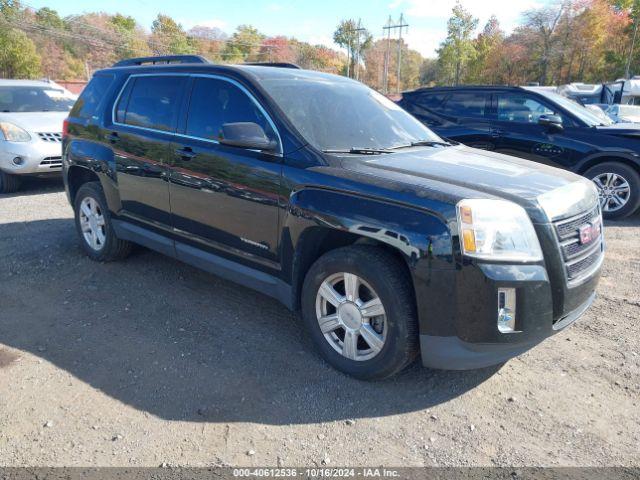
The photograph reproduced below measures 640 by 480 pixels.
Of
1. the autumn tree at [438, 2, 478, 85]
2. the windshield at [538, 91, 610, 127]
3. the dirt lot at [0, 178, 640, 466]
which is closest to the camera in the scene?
the dirt lot at [0, 178, 640, 466]

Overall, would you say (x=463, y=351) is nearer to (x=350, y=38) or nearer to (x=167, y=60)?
(x=167, y=60)

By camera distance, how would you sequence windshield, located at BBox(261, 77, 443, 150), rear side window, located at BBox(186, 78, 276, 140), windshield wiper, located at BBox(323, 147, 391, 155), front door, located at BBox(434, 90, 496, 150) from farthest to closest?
front door, located at BBox(434, 90, 496, 150) < rear side window, located at BBox(186, 78, 276, 140) < windshield, located at BBox(261, 77, 443, 150) < windshield wiper, located at BBox(323, 147, 391, 155)

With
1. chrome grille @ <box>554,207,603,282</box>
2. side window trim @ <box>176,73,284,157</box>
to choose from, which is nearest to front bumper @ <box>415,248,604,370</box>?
chrome grille @ <box>554,207,603,282</box>

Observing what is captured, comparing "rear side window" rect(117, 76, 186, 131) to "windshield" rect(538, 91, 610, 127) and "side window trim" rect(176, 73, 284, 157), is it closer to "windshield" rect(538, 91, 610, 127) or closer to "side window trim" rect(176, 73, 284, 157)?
"side window trim" rect(176, 73, 284, 157)

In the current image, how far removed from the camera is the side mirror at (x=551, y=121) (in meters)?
7.08

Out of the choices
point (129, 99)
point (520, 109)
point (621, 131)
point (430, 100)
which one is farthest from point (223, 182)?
point (621, 131)

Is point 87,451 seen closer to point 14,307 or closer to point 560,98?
point 14,307

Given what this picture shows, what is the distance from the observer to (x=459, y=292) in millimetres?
2576

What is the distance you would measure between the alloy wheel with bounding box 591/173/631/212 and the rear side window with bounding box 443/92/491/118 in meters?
1.95

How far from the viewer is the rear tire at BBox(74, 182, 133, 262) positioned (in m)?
4.93

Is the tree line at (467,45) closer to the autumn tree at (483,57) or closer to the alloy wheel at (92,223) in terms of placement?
the autumn tree at (483,57)

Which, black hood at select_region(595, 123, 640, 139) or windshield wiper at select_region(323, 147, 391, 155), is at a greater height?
windshield wiper at select_region(323, 147, 391, 155)

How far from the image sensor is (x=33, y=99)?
30.7 ft

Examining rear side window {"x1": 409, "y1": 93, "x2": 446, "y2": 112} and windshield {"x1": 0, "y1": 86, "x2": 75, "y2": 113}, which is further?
windshield {"x1": 0, "y1": 86, "x2": 75, "y2": 113}
